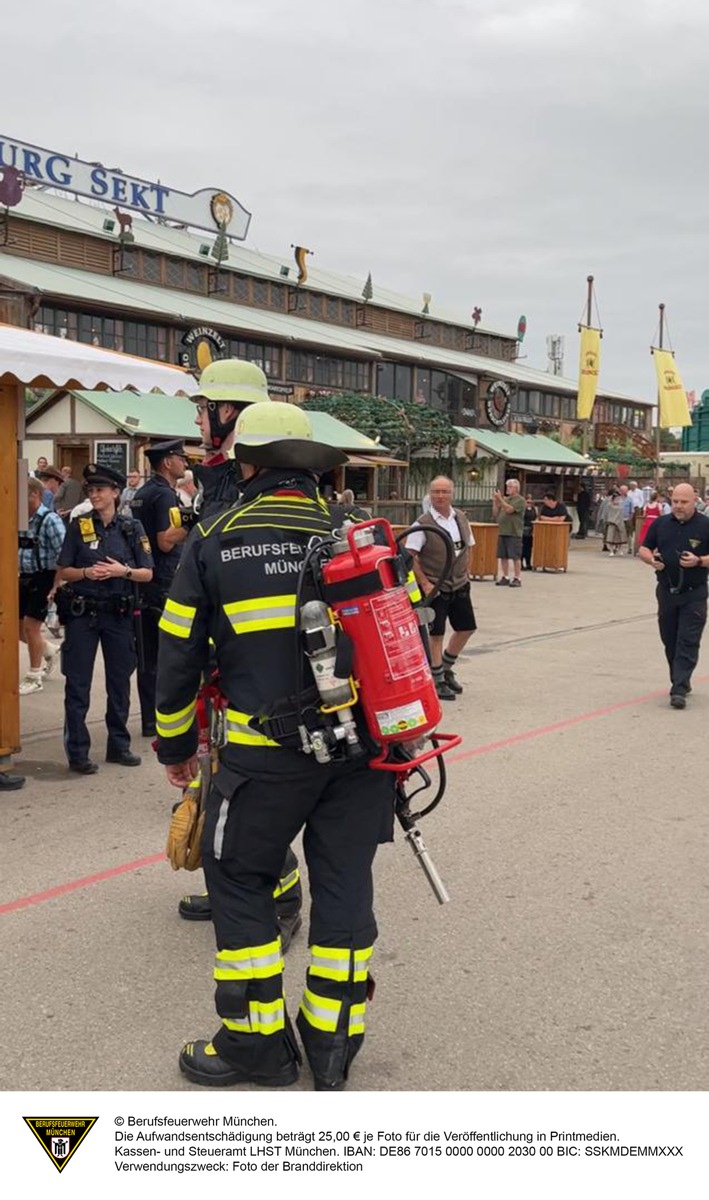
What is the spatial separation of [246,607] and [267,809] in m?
0.57

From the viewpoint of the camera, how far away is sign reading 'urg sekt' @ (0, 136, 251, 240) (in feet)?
84.9

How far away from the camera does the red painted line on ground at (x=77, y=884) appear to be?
4324 mm

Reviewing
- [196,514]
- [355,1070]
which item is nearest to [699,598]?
[196,514]

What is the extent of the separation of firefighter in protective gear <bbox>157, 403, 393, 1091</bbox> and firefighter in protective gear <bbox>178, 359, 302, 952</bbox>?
1086 mm

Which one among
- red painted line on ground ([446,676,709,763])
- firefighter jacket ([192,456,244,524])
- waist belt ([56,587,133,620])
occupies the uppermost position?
firefighter jacket ([192,456,244,524])

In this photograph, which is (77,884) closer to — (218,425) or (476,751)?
(218,425)

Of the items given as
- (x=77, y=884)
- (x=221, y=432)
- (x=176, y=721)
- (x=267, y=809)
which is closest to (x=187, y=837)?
(x=176, y=721)

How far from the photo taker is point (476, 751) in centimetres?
699

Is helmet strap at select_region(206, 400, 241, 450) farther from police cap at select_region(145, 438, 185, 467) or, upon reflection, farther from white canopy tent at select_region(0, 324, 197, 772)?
police cap at select_region(145, 438, 185, 467)

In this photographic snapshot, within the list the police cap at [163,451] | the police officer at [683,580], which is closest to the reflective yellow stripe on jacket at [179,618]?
the police cap at [163,451]

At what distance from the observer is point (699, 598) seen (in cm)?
839

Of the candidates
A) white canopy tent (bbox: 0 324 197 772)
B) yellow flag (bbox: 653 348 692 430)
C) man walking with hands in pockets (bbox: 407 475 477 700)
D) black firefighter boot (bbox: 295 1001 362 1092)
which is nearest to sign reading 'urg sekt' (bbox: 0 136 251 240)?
yellow flag (bbox: 653 348 692 430)

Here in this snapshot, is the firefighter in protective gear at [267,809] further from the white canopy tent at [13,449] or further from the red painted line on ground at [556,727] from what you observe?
the red painted line on ground at [556,727]

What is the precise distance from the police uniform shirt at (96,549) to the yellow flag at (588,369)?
28.0 metres
